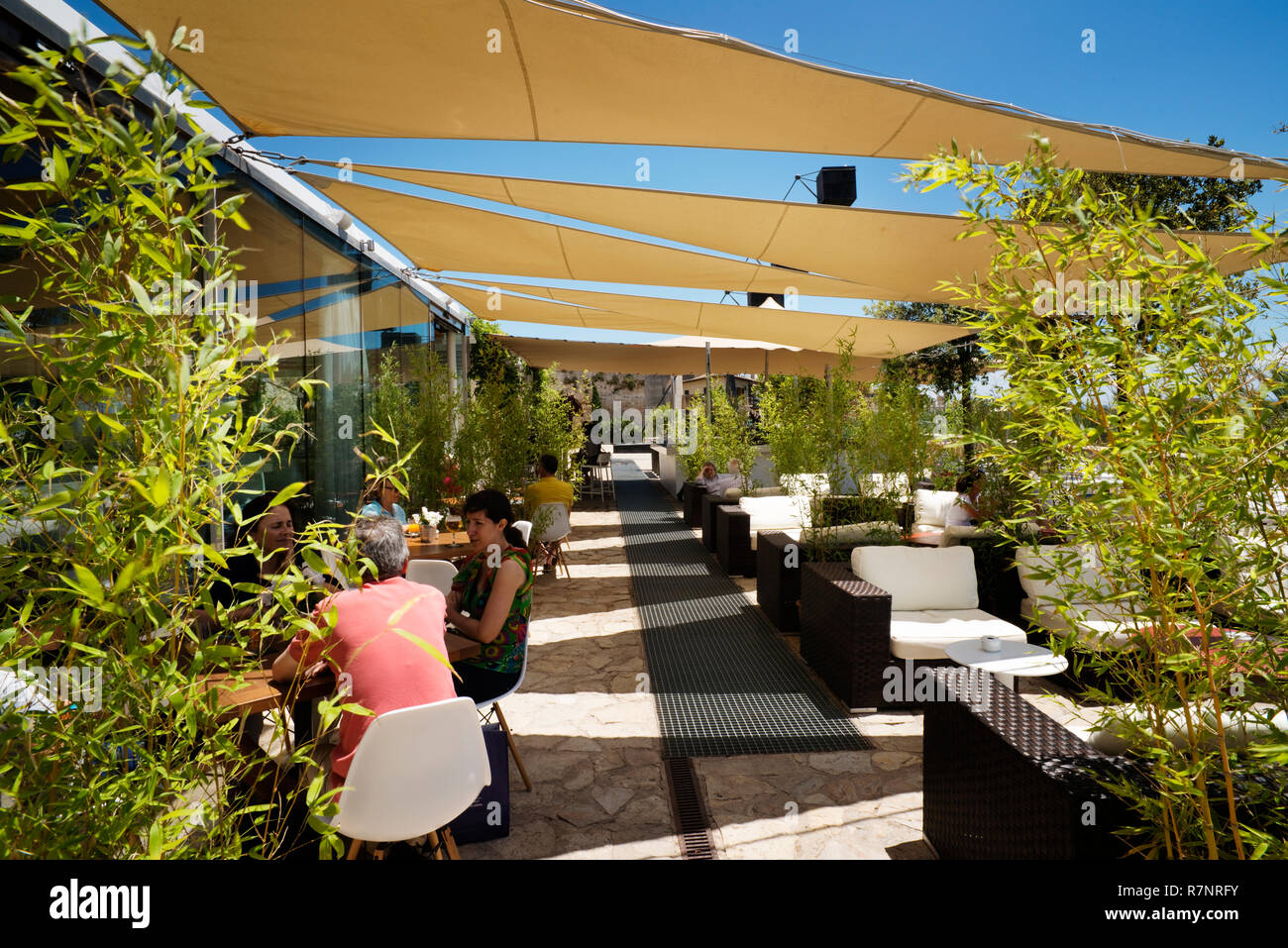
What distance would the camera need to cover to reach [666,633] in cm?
610

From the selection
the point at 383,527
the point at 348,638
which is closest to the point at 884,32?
the point at 383,527

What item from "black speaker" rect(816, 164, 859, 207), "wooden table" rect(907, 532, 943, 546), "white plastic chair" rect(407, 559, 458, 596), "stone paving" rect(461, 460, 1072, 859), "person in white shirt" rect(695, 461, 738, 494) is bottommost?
"stone paving" rect(461, 460, 1072, 859)

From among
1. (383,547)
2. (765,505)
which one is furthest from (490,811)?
(765,505)

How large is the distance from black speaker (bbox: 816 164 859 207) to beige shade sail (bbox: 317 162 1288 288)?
84.5ft

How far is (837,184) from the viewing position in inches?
1157

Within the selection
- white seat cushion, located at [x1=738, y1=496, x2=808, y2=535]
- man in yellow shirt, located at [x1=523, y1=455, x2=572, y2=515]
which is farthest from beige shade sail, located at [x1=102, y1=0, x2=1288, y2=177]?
white seat cushion, located at [x1=738, y1=496, x2=808, y2=535]

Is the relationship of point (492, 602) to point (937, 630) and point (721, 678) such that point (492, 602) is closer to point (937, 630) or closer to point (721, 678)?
point (721, 678)

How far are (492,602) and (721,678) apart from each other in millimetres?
2272

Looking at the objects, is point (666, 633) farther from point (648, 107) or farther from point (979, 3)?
point (979, 3)

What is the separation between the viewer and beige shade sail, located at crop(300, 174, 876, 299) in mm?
5574

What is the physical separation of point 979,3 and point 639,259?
2.94m

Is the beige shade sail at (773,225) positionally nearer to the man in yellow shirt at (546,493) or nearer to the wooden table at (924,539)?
the wooden table at (924,539)

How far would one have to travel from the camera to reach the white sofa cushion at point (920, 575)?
197 inches

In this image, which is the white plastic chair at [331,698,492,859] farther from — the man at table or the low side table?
the low side table
